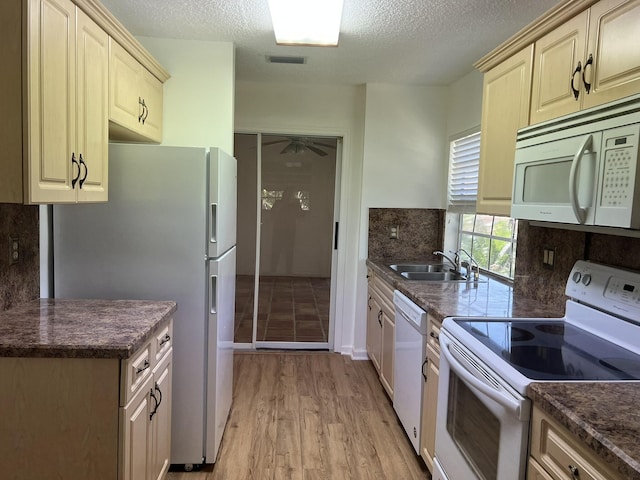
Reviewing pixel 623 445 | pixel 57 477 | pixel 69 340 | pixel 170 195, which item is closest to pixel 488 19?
pixel 170 195

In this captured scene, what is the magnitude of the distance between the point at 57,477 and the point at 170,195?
1238mm

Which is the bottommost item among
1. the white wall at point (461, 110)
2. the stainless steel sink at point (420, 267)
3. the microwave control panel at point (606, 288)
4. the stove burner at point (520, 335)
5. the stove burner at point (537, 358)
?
the stove burner at point (537, 358)

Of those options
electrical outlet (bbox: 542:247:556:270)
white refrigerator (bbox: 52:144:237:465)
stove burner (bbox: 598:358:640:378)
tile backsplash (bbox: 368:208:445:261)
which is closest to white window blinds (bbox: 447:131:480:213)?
tile backsplash (bbox: 368:208:445:261)

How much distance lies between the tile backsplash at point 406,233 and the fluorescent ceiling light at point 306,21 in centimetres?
169

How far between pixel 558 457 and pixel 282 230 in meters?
3.36

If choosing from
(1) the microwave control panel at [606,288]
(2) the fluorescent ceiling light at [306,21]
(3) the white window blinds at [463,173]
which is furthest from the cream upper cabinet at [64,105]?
(3) the white window blinds at [463,173]

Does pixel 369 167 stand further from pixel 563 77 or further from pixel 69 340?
pixel 69 340

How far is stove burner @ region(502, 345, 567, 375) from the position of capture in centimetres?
143

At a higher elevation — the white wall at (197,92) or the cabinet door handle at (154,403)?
the white wall at (197,92)

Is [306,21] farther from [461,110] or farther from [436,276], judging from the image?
[436,276]

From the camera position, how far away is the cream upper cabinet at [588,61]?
4.88 ft

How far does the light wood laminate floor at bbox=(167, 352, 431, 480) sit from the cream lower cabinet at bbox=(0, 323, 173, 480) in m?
0.85

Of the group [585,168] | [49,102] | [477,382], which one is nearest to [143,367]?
[49,102]

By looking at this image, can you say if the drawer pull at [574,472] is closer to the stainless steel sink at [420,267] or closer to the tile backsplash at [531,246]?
the tile backsplash at [531,246]
